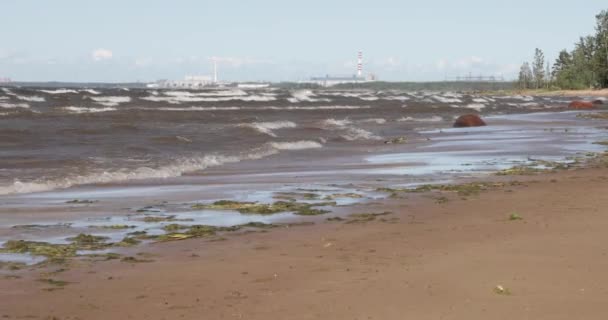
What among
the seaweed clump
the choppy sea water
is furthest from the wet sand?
the choppy sea water

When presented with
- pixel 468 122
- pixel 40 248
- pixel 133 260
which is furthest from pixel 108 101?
pixel 133 260

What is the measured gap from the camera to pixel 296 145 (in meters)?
28.4

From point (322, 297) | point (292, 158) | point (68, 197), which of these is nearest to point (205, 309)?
point (322, 297)

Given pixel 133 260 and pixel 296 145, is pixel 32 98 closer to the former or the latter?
pixel 296 145

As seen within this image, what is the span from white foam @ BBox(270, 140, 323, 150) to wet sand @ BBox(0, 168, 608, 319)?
16237mm

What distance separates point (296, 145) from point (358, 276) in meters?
20.5

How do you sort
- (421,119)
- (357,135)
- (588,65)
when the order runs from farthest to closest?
1. (588,65)
2. (421,119)
3. (357,135)

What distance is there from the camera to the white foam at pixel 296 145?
90.6 feet

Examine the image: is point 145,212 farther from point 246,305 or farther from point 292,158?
point 292,158

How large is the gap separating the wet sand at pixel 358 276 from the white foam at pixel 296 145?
53.3ft

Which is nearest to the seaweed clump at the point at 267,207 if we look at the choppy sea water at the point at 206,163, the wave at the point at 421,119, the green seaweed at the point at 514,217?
the choppy sea water at the point at 206,163

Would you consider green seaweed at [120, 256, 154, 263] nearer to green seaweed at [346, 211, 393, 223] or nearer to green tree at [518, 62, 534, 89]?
green seaweed at [346, 211, 393, 223]

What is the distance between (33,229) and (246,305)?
4756mm

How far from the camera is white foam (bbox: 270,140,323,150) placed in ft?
Result: 90.6
